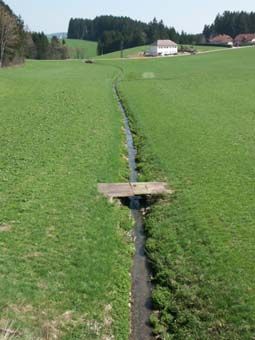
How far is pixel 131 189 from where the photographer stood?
59.1 ft

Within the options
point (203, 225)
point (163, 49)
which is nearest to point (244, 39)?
point (163, 49)

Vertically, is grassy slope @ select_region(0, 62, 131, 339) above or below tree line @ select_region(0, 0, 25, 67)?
below

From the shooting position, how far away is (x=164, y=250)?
13.2 m

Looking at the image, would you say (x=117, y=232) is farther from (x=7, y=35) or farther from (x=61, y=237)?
(x=7, y=35)

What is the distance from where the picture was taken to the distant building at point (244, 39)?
585ft

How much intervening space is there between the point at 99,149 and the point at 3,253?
12329 millimetres

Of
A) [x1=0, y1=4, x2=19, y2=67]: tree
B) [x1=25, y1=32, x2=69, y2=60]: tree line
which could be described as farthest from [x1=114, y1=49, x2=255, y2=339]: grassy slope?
[x1=25, y1=32, x2=69, y2=60]: tree line

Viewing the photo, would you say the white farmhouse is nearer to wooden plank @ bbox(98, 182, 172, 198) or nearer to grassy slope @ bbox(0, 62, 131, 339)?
grassy slope @ bbox(0, 62, 131, 339)

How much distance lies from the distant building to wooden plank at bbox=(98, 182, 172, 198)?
17104cm

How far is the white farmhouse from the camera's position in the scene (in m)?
161

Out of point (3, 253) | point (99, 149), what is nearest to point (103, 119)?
point (99, 149)

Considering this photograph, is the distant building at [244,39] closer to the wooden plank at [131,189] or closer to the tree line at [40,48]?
the tree line at [40,48]

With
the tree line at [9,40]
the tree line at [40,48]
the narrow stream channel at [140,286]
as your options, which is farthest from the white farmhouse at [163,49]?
the narrow stream channel at [140,286]

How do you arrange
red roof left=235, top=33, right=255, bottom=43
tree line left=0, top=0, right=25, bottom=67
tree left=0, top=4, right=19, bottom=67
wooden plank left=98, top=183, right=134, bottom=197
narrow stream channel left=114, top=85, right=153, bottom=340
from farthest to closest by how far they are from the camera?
red roof left=235, top=33, right=255, bottom=43
tree line left=0, top=0, right=25, bottom=67
tree left=0, top=4, right=19, bottom=67
wooden plank left=98, top=183, right=134, bottom=197
narrow stream channel left=114, top=85, right=153, bottom=340
